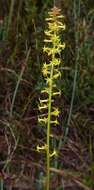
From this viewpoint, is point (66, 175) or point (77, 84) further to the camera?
point (77, 84)

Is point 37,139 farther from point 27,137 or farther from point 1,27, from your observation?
point 1,27

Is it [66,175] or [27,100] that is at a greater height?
[27,100]

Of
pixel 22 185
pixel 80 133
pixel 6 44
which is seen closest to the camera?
pixel 22 185

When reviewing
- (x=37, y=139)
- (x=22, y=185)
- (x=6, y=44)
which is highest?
(x=6, y=44)

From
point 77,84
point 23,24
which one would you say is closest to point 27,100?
point 77,84

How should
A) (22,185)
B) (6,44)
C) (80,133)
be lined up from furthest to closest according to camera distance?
(6,44) → (80,133) → (22,185)

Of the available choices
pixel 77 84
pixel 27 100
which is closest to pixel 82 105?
pixel 77 84
